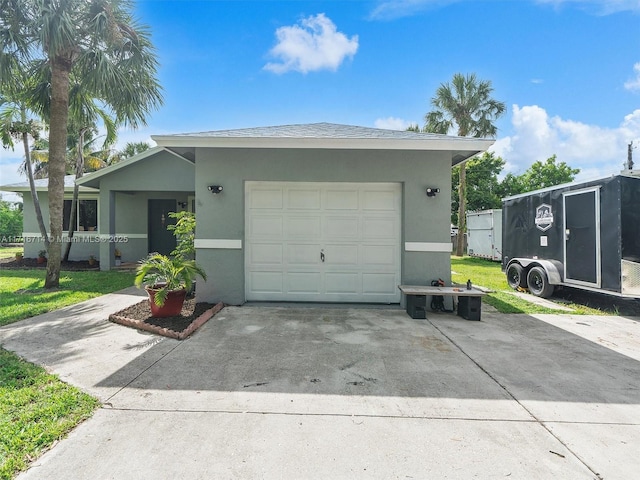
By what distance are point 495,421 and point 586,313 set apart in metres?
5.27

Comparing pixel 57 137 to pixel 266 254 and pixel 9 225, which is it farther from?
pixel 9 225

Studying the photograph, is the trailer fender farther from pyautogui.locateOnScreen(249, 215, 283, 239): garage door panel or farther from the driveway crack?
pyautogui.locateOnScreen(249, 215, 283, 239): garage door panel

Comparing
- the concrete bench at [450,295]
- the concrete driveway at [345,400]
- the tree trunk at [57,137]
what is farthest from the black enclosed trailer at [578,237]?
the tree trunk at [57,137]

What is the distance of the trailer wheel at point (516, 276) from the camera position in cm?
831

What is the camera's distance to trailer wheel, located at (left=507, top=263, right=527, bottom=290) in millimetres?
8312

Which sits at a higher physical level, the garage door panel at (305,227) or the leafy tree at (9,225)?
the leafy tree at (9,225)

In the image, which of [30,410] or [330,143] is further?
[330,143]

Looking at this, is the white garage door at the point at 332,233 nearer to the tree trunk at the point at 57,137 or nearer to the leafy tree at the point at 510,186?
the tree trunk at the point at 57,137

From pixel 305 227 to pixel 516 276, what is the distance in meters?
6.17

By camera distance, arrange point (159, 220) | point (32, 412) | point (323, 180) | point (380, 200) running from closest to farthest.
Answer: point (32, 412) → point (323, 180) → point (380, 200) → point (159, 220)

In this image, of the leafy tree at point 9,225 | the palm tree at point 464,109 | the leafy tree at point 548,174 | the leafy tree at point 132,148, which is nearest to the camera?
the palm tree at point 464,109

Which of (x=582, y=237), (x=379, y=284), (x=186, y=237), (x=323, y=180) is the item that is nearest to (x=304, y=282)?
(x=379, y=284)

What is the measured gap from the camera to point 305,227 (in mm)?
6371

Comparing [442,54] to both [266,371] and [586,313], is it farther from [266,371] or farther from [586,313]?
[266,371]
